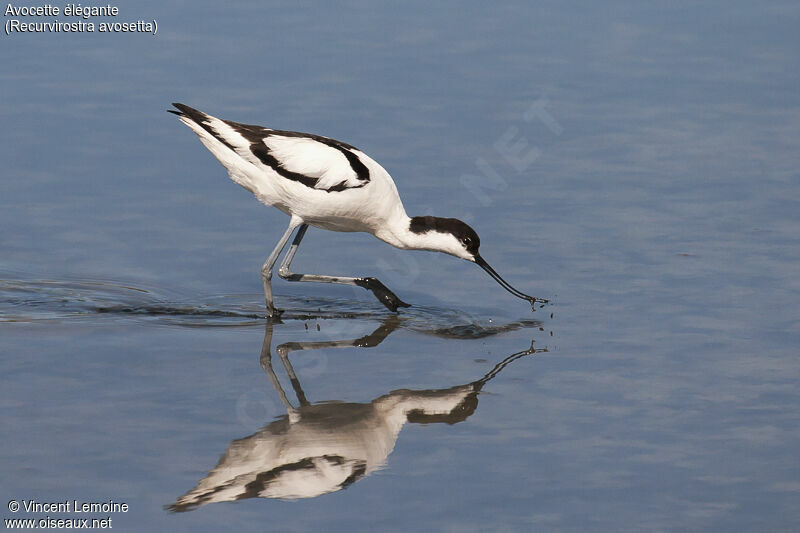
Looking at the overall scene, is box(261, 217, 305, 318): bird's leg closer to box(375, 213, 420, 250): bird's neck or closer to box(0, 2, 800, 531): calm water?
box(0, 2, 800, 531): calm water

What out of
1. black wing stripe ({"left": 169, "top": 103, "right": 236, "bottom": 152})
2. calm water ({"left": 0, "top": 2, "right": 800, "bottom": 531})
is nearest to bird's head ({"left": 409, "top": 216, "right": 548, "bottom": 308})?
calm water ({"left": 0, "top": 2, "right": 800, "bottom": 531})

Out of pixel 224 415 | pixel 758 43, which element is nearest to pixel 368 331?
pixel 224 415

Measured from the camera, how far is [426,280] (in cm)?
859

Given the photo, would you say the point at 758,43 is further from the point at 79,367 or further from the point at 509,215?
the point at 79,367

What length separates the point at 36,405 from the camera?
6195 mm

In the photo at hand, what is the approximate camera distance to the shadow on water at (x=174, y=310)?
764cm

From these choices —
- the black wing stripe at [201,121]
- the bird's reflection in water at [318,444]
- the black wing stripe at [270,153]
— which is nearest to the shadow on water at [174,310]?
the bird's reflection in water at [318,444]

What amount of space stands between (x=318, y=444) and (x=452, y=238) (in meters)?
2.52

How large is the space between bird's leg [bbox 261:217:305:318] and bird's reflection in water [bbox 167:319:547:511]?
1.04m

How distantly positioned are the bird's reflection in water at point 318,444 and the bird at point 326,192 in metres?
1.24

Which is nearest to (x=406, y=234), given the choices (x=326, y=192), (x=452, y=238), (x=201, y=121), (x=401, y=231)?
(x=401, y=231)

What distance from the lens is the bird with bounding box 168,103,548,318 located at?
8023 mm

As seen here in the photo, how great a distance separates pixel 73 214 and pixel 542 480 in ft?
15.9

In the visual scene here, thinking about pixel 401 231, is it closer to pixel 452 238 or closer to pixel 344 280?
pixel 452 238
